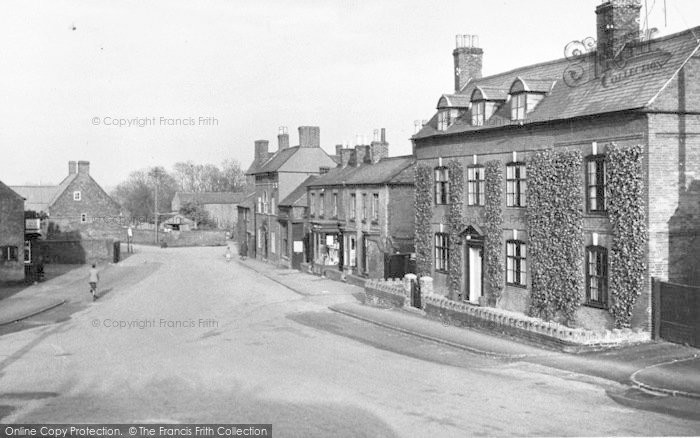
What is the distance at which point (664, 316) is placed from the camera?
20516mm

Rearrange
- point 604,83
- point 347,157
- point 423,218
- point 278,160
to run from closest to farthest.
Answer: point 604,83 → point 423,218 → point 347,157 → point 278,160

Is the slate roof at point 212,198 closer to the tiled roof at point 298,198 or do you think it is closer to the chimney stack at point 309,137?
the chimney stack at point 309,137

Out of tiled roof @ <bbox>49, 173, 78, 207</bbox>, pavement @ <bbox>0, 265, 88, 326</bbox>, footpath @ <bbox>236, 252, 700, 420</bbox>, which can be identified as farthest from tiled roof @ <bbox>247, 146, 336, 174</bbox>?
footpath @ <bbox>236, 252, 700, 420</bbox>

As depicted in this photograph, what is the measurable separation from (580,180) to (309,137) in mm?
40630

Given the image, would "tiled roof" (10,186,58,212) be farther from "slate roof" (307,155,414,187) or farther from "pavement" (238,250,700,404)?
"pavement" (238,250,700,404)

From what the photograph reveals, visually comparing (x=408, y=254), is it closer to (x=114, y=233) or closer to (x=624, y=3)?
(x=624, y=3)

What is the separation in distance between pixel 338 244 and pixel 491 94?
64.8 feet

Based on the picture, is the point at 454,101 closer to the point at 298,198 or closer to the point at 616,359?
the point at 616,359

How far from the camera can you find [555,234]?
24.5 m

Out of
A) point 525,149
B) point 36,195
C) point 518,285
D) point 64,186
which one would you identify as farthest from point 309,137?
point 36,195

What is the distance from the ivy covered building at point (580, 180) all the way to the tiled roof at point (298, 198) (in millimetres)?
23089

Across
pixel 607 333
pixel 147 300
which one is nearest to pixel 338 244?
pixel 147 300

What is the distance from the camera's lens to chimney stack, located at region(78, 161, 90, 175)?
77250 millimetres

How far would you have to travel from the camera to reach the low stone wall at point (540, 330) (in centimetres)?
2045
